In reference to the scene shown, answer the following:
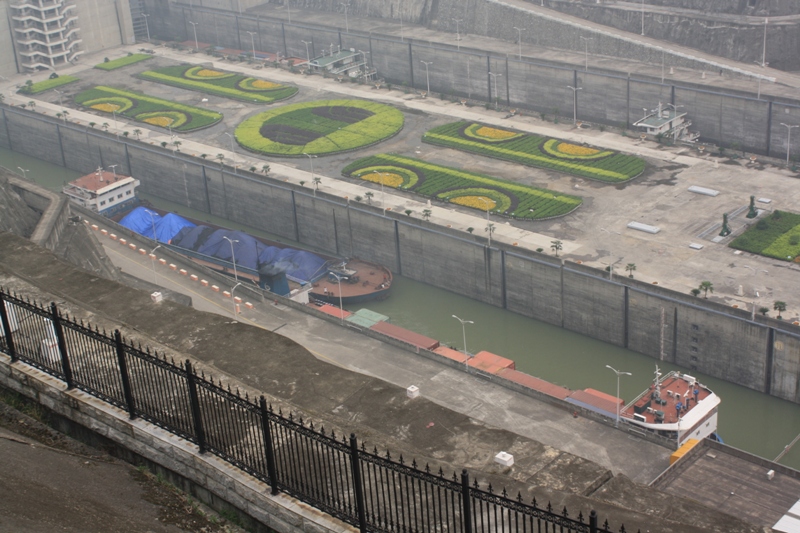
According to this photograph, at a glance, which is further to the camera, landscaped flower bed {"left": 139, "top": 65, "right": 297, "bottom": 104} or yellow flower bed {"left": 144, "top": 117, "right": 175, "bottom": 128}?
landscaped flower bed {"left": 139, "top": 65, "right": 297, "bottom": 104}

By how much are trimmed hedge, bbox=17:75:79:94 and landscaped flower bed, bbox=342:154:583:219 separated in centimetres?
4970

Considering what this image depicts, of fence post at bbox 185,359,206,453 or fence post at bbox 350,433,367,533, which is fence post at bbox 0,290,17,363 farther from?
fence post at bbox 350,433,367,533

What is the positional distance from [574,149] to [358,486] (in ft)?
281

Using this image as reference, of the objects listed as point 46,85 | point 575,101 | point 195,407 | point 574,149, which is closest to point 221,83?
point 46,85

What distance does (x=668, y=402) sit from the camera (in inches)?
2689

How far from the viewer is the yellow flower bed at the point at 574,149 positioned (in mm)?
106250

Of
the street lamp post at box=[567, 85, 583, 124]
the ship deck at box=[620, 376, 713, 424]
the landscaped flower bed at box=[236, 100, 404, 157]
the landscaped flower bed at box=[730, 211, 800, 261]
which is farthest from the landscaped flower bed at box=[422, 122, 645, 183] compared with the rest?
the ship deck at box=[620, 376, 713, 424]

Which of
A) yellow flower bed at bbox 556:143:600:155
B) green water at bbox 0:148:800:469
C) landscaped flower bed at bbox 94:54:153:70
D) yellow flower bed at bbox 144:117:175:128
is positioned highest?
landscaped flower bed at bbox 94:54:153:70

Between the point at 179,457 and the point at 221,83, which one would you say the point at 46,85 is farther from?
the point at 179,457

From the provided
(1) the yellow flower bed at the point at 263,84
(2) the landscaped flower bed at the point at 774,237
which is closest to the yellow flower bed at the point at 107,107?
(1) the yellow flower bed at the point at 263,84

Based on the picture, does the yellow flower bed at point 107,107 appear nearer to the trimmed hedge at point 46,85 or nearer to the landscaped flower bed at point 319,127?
the trimmed hedge at point 46,85

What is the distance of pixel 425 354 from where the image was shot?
7156 cm

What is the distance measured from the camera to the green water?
71562 millimetres

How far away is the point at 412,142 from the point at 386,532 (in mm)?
89912
